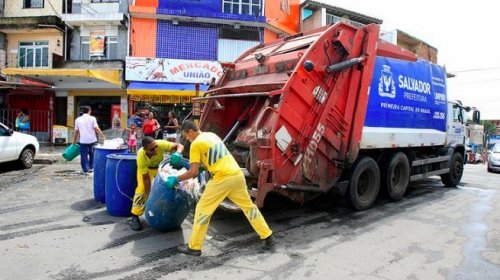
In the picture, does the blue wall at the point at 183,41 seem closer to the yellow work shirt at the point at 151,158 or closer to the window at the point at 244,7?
the window at the point at 244,7

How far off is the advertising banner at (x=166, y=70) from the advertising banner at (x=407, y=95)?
11.0 metres

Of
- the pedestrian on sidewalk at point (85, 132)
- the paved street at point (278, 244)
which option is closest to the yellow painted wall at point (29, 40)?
the pedestrian on sidewalk at point (85, 132)

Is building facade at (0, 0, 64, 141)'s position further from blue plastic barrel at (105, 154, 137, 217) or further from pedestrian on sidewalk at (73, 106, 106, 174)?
blue plastic barrel at (105, 154, 137, 217)

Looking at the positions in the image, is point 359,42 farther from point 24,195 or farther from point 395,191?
point 24,195

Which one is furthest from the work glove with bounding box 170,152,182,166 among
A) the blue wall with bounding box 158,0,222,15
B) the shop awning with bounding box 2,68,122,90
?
the blue wall with bounding box 158,0,222,15

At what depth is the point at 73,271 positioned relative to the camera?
12.0ft

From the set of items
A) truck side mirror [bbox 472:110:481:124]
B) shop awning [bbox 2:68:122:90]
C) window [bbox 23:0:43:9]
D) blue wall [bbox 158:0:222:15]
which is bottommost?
truck side mirror [bbox 472:110:481:124]

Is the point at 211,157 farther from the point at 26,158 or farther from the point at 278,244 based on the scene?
the point at 26,158

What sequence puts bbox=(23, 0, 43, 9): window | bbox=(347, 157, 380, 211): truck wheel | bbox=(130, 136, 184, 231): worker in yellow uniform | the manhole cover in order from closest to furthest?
bbox=(130, 136, 184, 231): worker in yellow uniform → bbox=(347, 157, 380, 211): truck wheel → the manhole cover → bbox=(23, 0, 43, 9): window

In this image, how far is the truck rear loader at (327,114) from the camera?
16.8ft

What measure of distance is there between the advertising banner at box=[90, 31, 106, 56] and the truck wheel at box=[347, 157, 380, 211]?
15830 mm

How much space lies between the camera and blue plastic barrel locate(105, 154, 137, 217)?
17.6 feet

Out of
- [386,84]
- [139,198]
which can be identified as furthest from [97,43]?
[386,84]

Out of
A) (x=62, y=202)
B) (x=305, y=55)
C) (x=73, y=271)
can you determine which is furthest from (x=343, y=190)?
(x=62, y=202)
